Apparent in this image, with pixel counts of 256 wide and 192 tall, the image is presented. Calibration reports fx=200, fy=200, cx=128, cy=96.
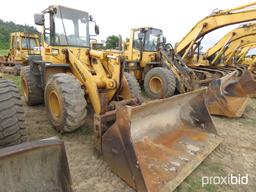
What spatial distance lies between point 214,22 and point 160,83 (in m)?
2.91

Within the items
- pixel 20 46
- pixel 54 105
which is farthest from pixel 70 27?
pixel 20 46

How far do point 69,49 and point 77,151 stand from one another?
2.13 m

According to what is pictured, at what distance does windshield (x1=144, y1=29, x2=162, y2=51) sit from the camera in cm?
752

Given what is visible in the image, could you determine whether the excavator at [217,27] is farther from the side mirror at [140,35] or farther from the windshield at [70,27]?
the windshield at [70,27]

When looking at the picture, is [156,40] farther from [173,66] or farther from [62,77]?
[62,77]

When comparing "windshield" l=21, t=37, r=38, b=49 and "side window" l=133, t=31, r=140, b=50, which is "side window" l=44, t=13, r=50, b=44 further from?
"windshield" l=21, t=37, r=38, b=49

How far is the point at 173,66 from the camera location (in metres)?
6.72

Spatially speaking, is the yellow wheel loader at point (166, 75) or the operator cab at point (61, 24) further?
the yellow wheel loader at point (166, 75)

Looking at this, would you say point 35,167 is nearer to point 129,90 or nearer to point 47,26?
point 129,90

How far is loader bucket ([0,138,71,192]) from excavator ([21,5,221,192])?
841 millimetres

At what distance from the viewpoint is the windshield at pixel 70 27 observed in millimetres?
4213
